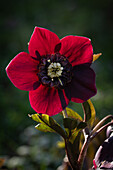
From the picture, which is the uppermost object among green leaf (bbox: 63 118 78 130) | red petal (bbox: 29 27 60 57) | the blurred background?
red petal (bbox: 29 27 60 57)

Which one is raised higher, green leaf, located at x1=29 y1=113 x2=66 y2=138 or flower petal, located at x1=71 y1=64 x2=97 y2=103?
flower petal, located at x1=71 y1=64 x2=97 y2=103

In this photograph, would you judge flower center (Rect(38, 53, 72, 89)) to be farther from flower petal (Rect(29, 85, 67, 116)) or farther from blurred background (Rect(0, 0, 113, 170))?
blurred background (Rect(0, 0, 113, 170))

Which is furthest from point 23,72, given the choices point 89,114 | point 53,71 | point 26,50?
point 26,50

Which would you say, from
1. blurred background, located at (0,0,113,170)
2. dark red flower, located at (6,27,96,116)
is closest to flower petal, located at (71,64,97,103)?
dark red flower, located at (6,27,96,116)

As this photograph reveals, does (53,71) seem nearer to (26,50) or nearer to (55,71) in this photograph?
(55,71)

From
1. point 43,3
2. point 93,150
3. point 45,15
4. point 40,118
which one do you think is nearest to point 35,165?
point 93,150

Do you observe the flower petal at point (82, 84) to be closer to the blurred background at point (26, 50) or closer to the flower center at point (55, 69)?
the flower center at point (55, 69)

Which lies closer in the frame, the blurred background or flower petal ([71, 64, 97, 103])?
flower petal ([71, 64, 97, 103])

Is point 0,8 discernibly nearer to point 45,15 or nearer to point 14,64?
point 45,15
